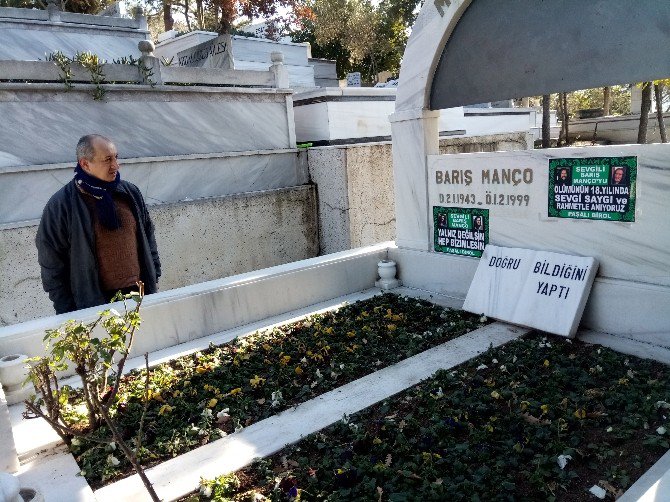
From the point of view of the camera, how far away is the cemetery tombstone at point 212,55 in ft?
36.4

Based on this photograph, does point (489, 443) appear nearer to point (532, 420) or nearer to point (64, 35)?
point (532, 420)

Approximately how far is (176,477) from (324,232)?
22.1 ft

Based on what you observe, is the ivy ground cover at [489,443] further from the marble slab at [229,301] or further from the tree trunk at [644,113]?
the tree trunk at [644,113]

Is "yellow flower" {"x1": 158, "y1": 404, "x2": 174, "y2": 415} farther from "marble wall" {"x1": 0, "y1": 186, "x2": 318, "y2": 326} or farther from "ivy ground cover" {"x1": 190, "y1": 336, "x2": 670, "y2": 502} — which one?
"marble wall" {"x1": 0, "y1": 186, "x2": 318, "y2": 326}

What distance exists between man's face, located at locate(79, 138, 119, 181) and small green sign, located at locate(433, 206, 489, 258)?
327 cm

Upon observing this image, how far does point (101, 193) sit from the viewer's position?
158 inches

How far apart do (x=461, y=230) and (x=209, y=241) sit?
14.0 feet

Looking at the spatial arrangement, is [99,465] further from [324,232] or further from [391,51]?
[391,51]

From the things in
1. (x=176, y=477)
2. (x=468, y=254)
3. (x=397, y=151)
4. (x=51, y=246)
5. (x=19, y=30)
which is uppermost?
(x=19, y=30)

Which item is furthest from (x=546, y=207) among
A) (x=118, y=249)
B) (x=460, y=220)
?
(x=118, y=249)

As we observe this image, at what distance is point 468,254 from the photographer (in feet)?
17.4

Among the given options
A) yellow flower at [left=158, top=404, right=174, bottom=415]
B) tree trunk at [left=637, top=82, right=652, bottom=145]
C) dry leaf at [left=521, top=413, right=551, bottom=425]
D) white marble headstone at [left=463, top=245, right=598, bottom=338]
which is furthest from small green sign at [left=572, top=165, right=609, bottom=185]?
tree trunk at [left=637, top=82, right=652, bottom=145]

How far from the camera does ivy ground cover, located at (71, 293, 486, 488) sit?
3014 millimetres

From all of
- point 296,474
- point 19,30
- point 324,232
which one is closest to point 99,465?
point 296,474
